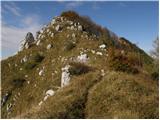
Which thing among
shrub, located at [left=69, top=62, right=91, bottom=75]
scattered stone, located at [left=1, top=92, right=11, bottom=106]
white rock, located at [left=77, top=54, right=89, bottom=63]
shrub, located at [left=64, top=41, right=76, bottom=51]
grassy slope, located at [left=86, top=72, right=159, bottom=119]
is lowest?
grassy slope, located at [left=86, top=72, right=159, bottom=119]

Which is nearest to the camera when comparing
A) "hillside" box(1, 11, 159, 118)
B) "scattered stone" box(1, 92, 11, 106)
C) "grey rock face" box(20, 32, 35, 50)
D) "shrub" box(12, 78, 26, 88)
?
"hillside" box(1, 11, 159, 118)

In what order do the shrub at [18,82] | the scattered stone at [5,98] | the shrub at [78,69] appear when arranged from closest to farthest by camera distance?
the shrub at [78,69] < the scattered stone at [5,98] < the shrub at [18,82]

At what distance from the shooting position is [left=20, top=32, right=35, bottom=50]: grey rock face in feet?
174

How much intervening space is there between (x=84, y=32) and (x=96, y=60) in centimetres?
1142

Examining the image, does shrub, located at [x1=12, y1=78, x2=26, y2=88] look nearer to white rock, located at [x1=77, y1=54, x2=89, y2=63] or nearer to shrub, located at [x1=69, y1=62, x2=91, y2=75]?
white rock, located at [x1=77, y1=54, x2=89, y2=63]

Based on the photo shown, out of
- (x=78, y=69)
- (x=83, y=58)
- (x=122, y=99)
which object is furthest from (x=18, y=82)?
(x=122, y=99)

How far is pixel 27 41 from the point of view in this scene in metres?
54.1

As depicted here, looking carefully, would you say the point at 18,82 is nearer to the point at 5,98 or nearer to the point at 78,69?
the point at 5,98

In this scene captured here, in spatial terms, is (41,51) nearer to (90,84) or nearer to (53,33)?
(53,33)

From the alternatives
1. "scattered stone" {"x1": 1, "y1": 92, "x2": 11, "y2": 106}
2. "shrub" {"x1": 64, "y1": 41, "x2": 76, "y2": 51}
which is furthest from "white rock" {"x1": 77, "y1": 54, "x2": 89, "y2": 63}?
"scattered stone" {"x1": 1, "y1": 92, "x2": 11, "y2": 106}

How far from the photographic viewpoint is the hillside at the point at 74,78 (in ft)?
80.1

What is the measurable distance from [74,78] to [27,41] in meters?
23.9

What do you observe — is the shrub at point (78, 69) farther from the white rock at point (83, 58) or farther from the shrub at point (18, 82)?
the shrub at point (18, 82)

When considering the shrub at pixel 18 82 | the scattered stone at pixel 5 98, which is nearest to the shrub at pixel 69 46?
the shrub at pixel 18 82
